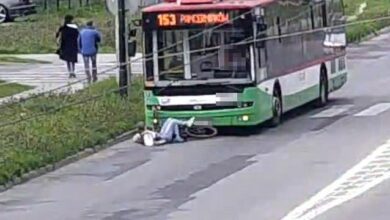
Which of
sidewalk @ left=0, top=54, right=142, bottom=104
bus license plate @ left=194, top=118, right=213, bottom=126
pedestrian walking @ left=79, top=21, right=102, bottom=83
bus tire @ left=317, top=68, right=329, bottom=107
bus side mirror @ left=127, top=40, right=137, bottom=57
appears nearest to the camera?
bus license plate @ left=194, top=118, right=213, bottom=126

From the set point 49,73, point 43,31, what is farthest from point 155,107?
point 43,31

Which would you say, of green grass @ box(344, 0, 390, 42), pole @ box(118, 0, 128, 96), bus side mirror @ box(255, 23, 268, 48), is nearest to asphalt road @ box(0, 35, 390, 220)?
bus side mirror @ box(255, 23, 268, 48)

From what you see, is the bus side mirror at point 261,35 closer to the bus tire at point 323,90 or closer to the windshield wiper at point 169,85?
the windshield wiper at point 169,85

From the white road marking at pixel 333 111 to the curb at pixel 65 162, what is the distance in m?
4.81

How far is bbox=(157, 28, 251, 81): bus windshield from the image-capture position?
28.8m

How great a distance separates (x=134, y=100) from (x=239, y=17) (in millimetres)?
4669

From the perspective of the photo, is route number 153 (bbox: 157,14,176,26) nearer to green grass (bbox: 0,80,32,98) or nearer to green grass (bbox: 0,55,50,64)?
green grass (bbox: 0,80,32,98)

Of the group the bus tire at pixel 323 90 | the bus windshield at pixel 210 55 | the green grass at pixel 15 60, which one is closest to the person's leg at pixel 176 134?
the bus windshield at pixel 210 55

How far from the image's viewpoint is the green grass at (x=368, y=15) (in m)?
60.3

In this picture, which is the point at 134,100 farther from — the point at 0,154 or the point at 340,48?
the point at 0,154

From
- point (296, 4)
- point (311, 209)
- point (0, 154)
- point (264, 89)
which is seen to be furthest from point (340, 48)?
point (311, 209)

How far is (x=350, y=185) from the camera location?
20.5 m

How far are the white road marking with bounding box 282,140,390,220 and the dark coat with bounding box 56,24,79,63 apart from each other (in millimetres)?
16912

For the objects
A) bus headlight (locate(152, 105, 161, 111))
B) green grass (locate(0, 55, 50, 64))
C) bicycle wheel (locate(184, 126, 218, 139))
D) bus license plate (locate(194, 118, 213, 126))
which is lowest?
bicycle wheel (locate(184, 126, 218, 139))
